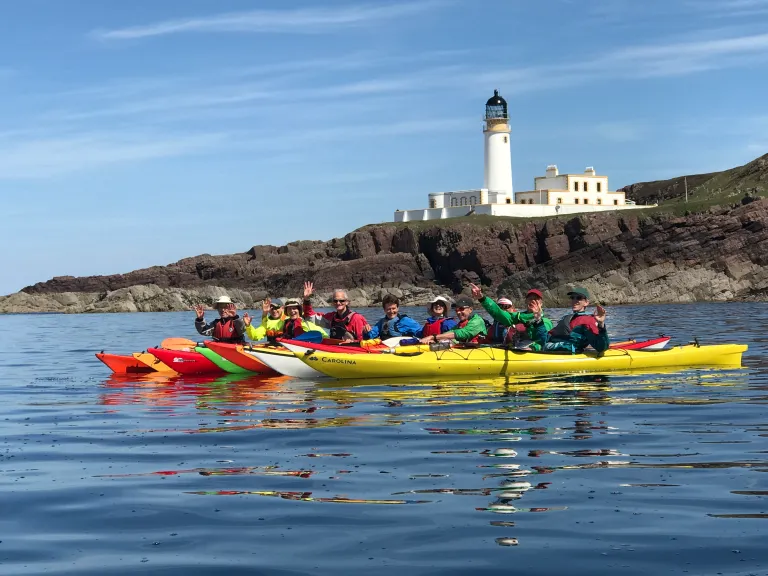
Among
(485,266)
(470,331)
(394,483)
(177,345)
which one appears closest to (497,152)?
(485,266)

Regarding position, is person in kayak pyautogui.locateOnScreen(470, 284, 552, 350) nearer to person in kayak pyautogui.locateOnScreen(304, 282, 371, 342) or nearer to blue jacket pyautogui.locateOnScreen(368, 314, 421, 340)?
blue jacket pyautogui.locateOnScreen(368, 314, 421, 340)

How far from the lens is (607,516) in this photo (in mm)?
7902

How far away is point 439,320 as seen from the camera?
20.5 metres

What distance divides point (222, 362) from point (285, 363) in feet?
8.01

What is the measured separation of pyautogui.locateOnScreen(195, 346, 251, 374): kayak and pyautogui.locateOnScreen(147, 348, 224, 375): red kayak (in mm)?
150

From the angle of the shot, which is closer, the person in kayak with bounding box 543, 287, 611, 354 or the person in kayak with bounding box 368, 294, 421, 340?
the person in kayak with bounding box 543, 287, 611, 354

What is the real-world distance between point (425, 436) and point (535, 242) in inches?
3240

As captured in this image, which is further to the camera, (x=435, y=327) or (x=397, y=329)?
(x=397, y=329)

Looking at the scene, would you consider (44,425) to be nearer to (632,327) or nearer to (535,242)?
(632,327)

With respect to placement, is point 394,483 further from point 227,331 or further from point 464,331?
point 227,331

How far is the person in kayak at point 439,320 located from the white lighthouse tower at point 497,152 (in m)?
84.0

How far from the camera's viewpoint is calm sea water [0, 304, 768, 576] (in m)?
7.01

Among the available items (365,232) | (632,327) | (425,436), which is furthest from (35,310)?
(425,436)

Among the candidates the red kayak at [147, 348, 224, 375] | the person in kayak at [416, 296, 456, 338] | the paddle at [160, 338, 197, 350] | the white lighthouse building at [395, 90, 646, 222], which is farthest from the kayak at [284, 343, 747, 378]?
the white lighthouse building at [395, 90, 646, 222]
